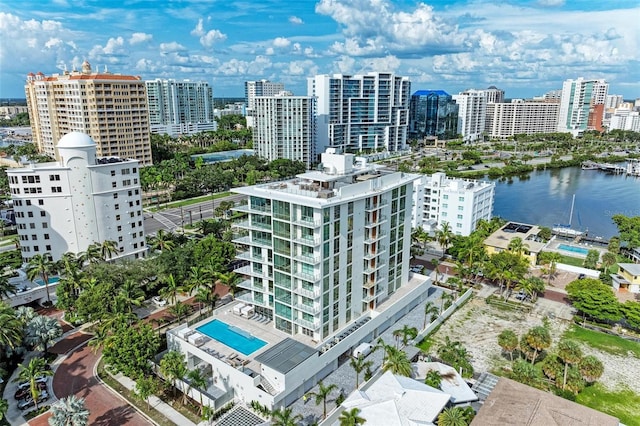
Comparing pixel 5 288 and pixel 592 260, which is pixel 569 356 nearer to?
pixel 592 260

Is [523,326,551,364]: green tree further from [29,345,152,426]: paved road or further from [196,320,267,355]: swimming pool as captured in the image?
[29,345,152,426]: paved road

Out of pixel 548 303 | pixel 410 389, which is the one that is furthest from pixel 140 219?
pixel 548 303

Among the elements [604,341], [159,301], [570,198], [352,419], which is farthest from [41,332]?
[570,198]

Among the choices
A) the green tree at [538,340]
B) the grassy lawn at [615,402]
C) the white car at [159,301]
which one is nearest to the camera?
the grassy lawn at [615,402]

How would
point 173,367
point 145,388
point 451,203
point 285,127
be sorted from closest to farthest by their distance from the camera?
point 145,388 < point 173,367 < point 451,203 < point 285,127

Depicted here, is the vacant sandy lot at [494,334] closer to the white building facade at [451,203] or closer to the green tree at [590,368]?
the green tree at [590,368]

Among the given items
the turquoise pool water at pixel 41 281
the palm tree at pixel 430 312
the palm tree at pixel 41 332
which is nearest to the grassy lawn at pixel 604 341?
the palm tree at pixel 430 312

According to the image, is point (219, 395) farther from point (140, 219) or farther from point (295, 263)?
point (140, 219)
